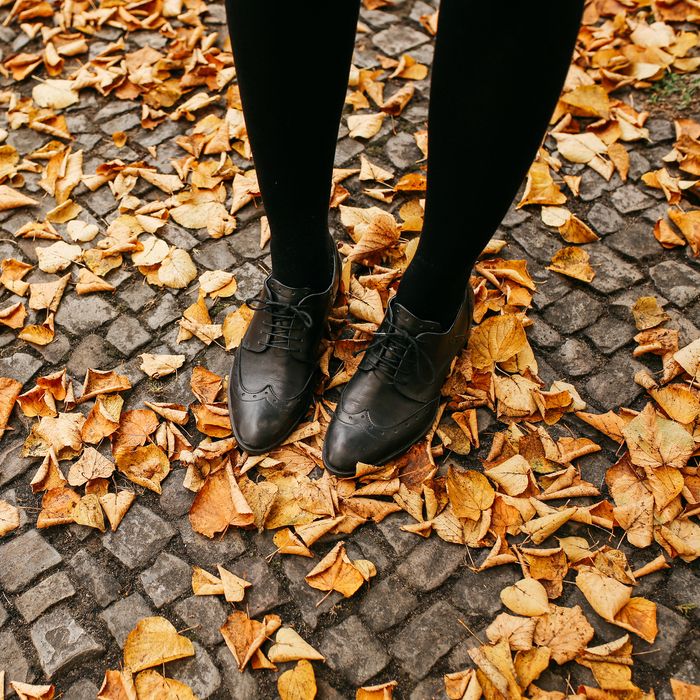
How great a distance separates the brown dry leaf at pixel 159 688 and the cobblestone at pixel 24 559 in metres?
0.39

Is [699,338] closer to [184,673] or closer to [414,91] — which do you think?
[414,91]

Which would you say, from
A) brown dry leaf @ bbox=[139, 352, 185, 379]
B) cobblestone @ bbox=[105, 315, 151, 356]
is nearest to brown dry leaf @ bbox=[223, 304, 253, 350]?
brown dry leaf @ bbox=[139, 352, 185, 379]

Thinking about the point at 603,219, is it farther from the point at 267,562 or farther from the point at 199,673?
the point at 199,673

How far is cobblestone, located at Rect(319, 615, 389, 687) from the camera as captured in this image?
1.43 metres

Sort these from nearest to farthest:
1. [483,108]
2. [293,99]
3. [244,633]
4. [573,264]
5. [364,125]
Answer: [483,108] → [293,99] → [244,633] → [573,264] → [364,125]

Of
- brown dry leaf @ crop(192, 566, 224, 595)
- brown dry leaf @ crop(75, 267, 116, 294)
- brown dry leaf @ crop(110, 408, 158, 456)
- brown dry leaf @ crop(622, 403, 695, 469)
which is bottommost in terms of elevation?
brown dry leaf @ crop(192, 566, 224, 595)

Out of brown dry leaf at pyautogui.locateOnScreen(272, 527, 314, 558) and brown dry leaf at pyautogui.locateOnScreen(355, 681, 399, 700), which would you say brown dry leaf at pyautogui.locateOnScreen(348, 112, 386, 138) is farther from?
brown dry leaf at pyautogui.locateOnScreen(355, 681, 399, 700)

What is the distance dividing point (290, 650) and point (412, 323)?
0.84 metres

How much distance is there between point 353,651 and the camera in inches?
57.5

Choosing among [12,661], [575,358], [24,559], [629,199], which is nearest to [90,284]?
[24,559]

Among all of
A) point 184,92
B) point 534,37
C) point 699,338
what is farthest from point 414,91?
point 534,37

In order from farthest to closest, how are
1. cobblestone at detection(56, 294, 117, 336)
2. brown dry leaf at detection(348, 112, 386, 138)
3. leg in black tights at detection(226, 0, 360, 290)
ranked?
brown dry leaf at detection(348, 112, 386, 138)
cobblestone at detection(56, 294, 117, 336)
leg in black tights at detection(226, 0, 360, 290)

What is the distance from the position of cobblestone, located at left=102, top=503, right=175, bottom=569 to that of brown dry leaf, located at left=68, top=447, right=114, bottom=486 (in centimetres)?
13

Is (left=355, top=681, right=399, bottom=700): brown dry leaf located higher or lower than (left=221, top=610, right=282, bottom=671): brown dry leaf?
lower
